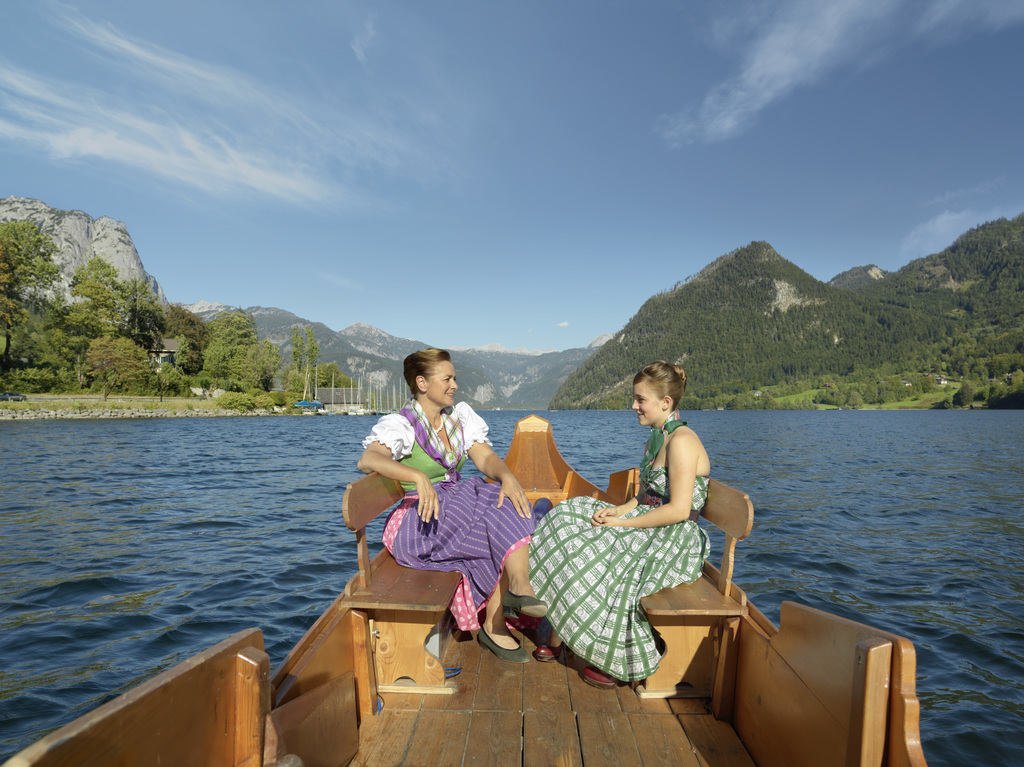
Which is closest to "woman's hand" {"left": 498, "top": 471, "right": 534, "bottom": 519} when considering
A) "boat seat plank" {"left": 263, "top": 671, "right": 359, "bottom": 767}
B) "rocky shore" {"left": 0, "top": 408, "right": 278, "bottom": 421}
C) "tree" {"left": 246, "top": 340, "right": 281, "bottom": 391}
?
"boat seat plank" {"left": 263, "top": 671, "right": 359, "bottom": 767}

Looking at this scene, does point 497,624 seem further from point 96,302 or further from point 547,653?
point 96,302

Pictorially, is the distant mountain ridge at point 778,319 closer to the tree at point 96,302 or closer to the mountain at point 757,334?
the mountain at point 757,334

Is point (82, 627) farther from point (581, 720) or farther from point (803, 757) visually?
point (803, 757)

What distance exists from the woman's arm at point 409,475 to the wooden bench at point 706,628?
127 centimetres

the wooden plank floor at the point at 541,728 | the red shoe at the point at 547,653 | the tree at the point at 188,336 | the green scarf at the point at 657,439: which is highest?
the tree at the point at 188,336

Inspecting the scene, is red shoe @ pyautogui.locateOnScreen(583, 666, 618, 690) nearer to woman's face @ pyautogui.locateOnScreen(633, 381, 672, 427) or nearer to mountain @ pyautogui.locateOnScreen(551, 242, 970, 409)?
woman's face @ pyautogui.locateOnScreen(633, 381, 672, 427)

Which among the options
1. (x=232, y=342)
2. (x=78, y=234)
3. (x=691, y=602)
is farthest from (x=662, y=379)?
(x=78, y=234)

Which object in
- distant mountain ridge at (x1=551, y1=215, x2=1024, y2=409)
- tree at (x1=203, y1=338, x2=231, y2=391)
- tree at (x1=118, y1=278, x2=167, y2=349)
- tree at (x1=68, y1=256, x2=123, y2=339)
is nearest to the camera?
tree at (x1=68, y1=256, x2=123, y2=339)

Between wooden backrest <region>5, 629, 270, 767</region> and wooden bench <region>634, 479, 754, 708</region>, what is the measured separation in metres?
1.89

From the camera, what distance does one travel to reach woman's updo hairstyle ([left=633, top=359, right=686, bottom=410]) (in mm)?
3383

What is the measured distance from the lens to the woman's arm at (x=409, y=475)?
312cm

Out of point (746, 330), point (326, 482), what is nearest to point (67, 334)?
point (326, 482)

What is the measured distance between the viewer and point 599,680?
124 inches

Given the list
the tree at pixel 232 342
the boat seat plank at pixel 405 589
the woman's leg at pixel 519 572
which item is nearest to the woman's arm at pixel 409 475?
the boat seat plank at pixel 405 589
